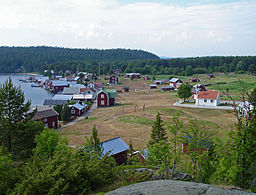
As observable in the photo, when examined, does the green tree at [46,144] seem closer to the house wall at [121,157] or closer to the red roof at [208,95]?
the house wall at [121,157]

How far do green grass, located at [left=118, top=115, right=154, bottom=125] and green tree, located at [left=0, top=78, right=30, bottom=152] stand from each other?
21.3 m

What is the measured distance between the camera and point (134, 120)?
4100 centimetres

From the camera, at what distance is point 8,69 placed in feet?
613

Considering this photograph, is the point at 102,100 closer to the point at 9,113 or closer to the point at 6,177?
the point at 9,113

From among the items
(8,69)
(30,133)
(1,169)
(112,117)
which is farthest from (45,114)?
(8,69)

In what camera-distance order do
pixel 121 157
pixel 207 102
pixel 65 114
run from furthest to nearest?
pixel 207 102 < pixel 65 114 < pixel 121 157

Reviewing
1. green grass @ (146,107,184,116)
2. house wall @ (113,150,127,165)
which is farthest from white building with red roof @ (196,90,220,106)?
Answer: house wall @ (113,150,127,165)

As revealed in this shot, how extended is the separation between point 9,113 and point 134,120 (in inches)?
919

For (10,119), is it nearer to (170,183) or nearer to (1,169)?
(1,169)

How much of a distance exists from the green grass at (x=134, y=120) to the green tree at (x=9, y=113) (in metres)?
21.3

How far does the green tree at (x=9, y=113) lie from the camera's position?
2027 centimetres

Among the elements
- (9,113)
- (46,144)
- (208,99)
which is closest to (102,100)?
(208,99)

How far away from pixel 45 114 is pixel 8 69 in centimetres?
17176

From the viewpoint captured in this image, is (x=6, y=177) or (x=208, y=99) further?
(x=208, y=99)
